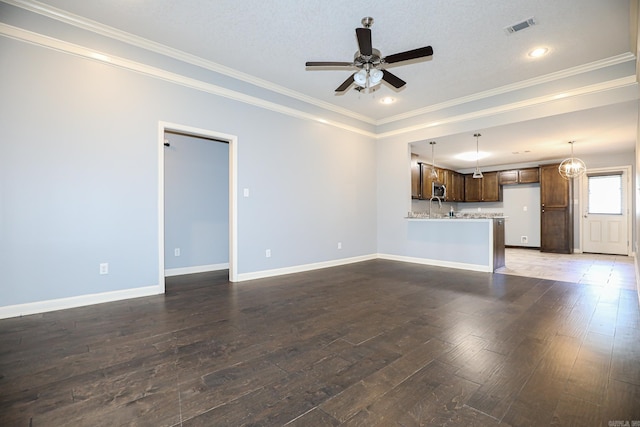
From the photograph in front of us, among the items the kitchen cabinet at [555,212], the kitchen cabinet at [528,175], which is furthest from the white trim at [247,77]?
the kitchen cabinet at [528,175]

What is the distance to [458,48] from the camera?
3.51 m

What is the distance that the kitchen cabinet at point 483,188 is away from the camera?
8.88m

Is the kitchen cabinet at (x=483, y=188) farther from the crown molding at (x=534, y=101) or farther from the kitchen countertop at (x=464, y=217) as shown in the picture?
the crown molding at (x=534, y=101)

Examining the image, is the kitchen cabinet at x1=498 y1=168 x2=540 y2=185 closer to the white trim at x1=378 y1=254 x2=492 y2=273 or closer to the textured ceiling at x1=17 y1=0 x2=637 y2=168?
the textured ceiling at x1=17 y1=0 x2=637 y2=168

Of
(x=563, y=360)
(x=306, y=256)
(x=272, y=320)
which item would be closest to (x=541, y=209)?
(x=306, y=256)

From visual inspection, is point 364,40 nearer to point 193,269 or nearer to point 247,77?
point 247,77

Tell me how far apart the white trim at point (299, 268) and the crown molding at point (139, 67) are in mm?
2547

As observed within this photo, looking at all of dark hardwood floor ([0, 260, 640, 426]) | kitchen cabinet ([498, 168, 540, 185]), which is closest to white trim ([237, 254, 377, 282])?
dark hardwood floor ([0, 260, 640, 426])

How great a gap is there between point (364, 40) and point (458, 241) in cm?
404

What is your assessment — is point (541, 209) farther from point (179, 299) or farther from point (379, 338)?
point (179, 299)

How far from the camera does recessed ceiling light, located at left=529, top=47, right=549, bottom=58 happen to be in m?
3.48

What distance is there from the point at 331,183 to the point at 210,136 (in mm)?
2328

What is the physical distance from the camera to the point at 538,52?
3.56 metres

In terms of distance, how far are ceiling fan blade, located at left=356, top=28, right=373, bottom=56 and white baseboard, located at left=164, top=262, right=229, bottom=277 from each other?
4210mm
